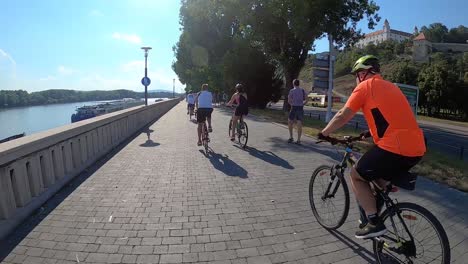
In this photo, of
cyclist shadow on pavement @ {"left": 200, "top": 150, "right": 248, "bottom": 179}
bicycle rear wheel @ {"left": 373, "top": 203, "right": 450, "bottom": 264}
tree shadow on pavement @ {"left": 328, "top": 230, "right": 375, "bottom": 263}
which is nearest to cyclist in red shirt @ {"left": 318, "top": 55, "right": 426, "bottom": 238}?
bicycle rear wheel @ {"left": 373, "top": 203, "right": 450, "bottom": 264}

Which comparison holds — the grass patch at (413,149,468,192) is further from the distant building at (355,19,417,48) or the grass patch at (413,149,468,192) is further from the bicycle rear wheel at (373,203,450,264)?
the distant building at (355,19,417,48)

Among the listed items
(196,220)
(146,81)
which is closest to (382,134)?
(196,220)

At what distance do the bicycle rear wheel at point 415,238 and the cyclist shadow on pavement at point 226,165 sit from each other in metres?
3.86

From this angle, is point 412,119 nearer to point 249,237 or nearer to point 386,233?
point 386,233

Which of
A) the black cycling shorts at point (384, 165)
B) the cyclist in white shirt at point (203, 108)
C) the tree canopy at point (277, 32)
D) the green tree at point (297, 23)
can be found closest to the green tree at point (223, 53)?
the tree canopy at point (277, 32)

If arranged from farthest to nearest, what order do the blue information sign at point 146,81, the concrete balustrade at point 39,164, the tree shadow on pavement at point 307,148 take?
the blue information sign at point 146,81 < the tree shadow on pavement at point 307,148 < the concrete balustrade at point 39,164

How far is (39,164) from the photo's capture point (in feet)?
17.8

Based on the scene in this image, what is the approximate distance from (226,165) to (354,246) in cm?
440

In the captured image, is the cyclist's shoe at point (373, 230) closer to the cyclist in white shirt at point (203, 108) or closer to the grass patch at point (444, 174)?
the grass patch at point (444, 174)

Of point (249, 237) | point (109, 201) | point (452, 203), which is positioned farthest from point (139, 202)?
point (452, 203)

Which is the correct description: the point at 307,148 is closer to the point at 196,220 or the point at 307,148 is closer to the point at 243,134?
the point at 243,134

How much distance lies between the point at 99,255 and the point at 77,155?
4.02m

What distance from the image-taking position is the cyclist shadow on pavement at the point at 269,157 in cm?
812

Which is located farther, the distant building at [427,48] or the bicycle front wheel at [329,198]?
the distant building at [427,48]
